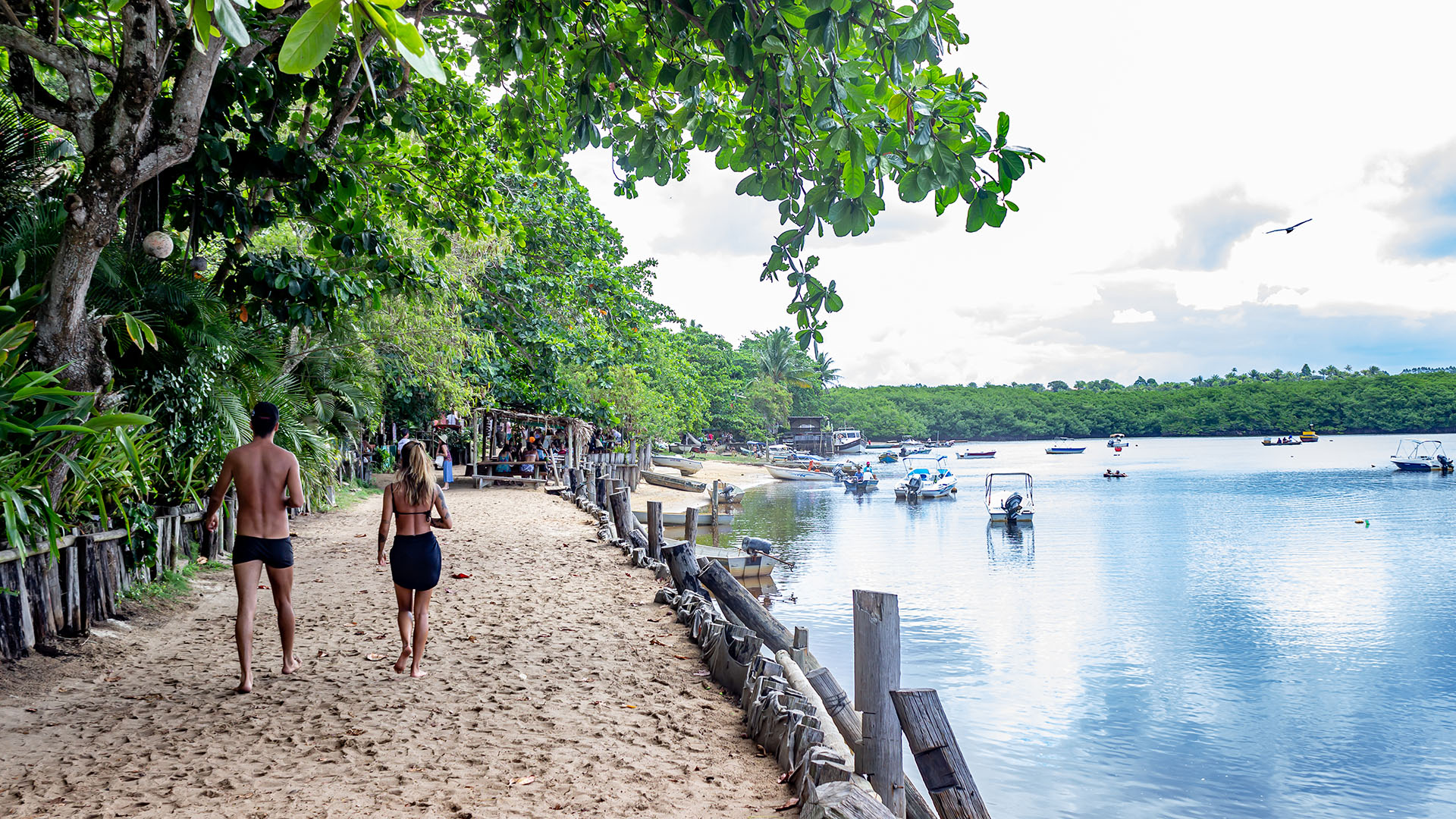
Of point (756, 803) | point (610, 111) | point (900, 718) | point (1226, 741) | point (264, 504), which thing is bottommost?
point (1226, 741)

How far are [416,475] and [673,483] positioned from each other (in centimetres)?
3404

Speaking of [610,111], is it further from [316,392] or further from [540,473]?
Result: [540,473]

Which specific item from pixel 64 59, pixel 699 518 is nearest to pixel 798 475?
pixel 699 518

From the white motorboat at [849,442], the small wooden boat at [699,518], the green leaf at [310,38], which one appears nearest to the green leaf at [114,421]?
the green leaf at [310,38]

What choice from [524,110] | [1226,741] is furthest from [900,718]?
[1226,741]

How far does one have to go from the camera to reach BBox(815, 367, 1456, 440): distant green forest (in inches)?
3829

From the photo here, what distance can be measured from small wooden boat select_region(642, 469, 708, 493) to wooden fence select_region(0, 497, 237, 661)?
3122cm

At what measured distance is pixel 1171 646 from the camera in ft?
51.9

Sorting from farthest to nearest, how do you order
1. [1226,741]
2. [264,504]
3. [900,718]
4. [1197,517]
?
[1197,517], [1226,741], [264,504], [900,718]

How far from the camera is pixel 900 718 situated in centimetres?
374

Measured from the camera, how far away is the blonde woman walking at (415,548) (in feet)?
17.8

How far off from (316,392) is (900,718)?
12499 mm

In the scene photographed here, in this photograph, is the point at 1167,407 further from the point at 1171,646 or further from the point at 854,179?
the point at 854,179

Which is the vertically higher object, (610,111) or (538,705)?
(610,111)
